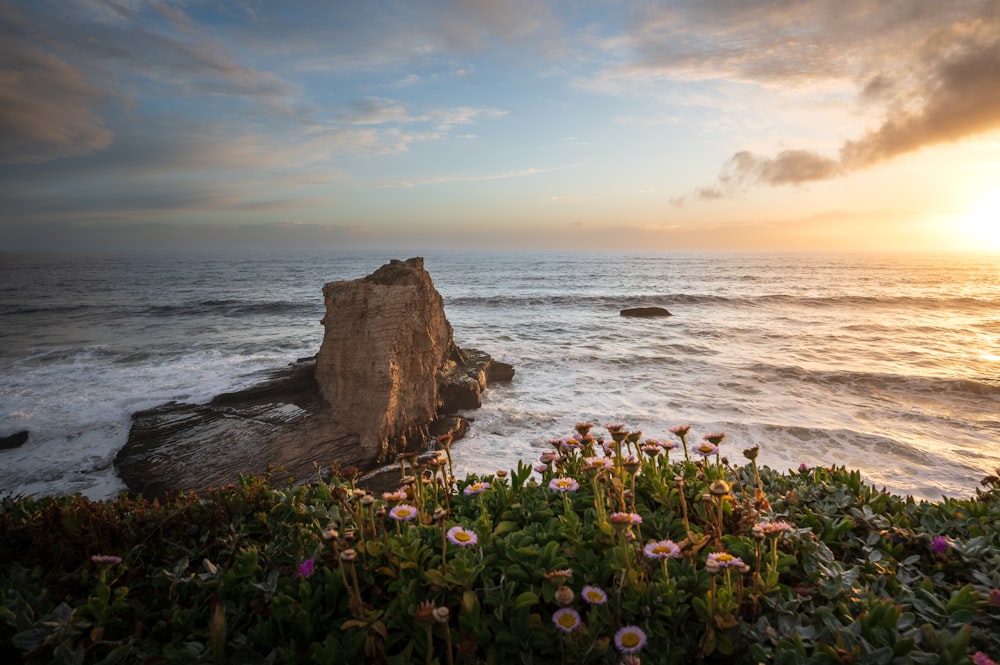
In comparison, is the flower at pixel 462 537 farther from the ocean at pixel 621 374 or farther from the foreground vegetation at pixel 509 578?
the ocean at pixel 621 374

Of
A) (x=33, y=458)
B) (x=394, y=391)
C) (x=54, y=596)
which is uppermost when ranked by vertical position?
(x=54, y=596)

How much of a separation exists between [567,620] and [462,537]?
629 millimetres

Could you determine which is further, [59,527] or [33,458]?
[33,458]

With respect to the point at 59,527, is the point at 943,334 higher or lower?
lower

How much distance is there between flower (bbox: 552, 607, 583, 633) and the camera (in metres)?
1.93

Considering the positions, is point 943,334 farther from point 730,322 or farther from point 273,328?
point 273,328

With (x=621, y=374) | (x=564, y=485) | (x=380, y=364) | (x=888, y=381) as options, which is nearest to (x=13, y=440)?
(x=380, y=364)

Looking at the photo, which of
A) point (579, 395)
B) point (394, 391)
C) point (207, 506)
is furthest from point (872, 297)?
point (207, 506)

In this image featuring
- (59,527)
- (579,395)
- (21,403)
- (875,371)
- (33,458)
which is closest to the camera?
(59,527)

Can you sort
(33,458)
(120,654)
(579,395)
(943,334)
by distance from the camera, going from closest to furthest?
(120,654)
(33,458)
(579,395)
(943,334)

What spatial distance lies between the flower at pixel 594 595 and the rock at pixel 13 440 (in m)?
13.6

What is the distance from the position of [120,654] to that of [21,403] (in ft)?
52.2

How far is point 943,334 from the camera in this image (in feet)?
81.8

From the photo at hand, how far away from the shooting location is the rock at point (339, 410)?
934 centimetres
